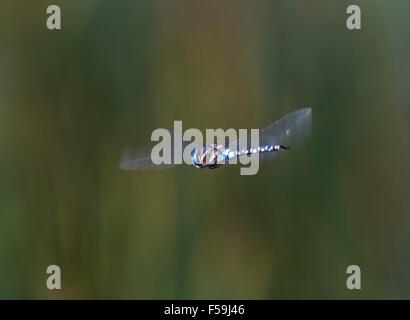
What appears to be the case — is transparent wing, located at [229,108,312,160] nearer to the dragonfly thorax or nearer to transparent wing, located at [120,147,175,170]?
the dragonfly thorax

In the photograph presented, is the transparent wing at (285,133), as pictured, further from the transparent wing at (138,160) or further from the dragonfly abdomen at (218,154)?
the transparent wing at (138,160)

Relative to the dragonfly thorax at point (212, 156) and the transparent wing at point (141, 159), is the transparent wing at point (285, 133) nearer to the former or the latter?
the dragonfly thorax at point (212, 156)

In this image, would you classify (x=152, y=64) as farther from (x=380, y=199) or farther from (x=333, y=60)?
(x=380, y=199)

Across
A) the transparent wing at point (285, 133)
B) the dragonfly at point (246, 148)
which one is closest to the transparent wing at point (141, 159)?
the dragonfly at point (246, 148)

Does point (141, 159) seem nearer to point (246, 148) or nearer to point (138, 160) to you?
point (138, 160)

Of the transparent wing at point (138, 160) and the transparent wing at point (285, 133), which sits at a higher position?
the transparent wing at point (285, 133)

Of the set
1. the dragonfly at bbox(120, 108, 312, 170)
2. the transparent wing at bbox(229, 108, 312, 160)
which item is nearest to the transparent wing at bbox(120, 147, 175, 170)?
the dragonfly at bbox(120, 108, 312, 170)

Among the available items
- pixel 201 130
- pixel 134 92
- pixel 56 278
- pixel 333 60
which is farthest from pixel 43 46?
pixel 333 60

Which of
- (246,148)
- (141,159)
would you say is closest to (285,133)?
(246,148)
